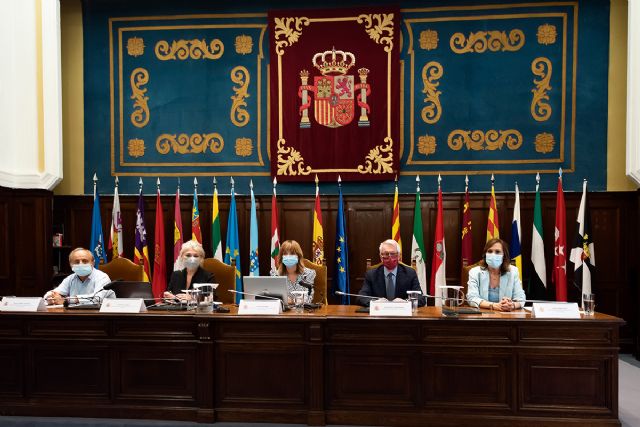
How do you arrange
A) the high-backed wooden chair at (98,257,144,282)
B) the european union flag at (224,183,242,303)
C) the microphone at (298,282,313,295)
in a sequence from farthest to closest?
1. the european union flag at (224,183,242,303)
2. the high-backed wooden chair at (98,257,144,282)
3. the microphone at (298,282,313,295)

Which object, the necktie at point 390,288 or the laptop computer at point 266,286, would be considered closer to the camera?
the laptop computer at point 266,286

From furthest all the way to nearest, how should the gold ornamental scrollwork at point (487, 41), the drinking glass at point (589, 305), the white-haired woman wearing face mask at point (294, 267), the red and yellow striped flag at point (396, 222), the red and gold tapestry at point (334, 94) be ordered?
the red and gold tapestry at point (334, 94)
the gold ornamental scrollwork at point (487, 41)
the red and yellow striped flag at point (396, 222)
the white-haired woman wearing face mask at point (294, 267)
the drinking glass at point (589, 305)

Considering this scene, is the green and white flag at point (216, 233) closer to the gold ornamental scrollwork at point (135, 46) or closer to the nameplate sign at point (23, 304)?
the gold ornamental scrollwork at point (135, 46)

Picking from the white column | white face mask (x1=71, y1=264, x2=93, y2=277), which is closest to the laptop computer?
white face mask (x1=71, y1=264, x2=93, y2=277)

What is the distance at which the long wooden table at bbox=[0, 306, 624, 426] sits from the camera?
11.4 feet

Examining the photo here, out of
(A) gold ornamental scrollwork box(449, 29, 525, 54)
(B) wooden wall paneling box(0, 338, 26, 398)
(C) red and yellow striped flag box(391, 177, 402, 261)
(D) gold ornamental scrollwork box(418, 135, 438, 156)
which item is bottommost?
(B) wooden wall paneling box(0, 338, 26, 398)

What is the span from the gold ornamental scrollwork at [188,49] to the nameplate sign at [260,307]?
429cm

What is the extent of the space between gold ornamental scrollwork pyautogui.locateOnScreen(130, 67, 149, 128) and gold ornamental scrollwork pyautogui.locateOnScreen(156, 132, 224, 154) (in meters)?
0.37

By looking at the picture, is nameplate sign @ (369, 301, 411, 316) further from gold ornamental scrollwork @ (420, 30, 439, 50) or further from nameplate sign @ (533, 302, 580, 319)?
gold ornamental scrollwork @ (420, 30, 439, 50)

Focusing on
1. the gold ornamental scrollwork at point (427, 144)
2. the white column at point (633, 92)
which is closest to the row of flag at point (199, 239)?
the gold ornamental scrollwork at point (427, 144)

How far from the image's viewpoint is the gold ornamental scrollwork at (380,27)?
262 inches

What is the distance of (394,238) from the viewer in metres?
6.20

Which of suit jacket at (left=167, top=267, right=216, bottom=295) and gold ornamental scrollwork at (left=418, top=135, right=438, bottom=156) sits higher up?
gold ornamental scrollwork at (left=418, top=135, right=438, bottom=156)

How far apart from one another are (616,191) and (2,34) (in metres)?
7.61
